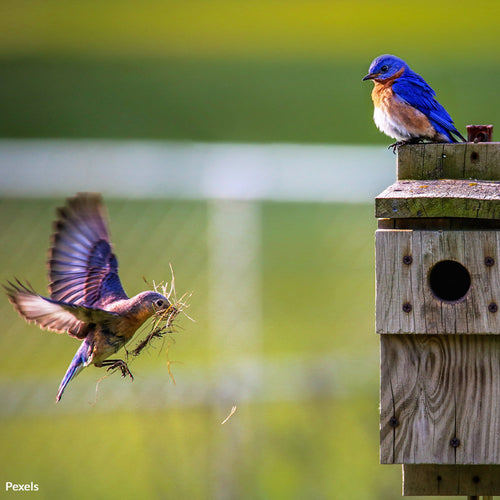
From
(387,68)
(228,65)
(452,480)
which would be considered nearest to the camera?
(452,480)

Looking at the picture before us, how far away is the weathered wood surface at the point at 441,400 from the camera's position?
2.96m

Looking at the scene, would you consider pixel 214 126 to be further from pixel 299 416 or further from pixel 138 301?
pixel 138 301

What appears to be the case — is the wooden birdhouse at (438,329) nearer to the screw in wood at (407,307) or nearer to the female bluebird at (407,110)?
the screw in wood at (407,307)

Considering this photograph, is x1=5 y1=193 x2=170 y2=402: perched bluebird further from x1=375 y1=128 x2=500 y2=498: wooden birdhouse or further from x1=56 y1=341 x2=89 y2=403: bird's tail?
x1=375 y1=128 x2=500 y2=498: wooden birdhouse

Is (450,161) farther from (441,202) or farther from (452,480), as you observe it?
(452,480)

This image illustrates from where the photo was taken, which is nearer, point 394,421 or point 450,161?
point 394,421

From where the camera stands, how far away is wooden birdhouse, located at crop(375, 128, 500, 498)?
2.91m

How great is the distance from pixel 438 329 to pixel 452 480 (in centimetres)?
61

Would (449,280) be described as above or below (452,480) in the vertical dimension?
above

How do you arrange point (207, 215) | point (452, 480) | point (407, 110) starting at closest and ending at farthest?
point (452, 480), point (407, 110), point (207, 215)

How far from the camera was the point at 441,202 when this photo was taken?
2924 mm

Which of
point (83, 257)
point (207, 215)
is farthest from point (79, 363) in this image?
point (207, 215)

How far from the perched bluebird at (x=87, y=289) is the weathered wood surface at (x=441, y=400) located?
875 mm

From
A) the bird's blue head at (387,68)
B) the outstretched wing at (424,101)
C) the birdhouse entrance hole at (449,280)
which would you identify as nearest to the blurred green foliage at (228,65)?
the bird's blue head at (387,68)
